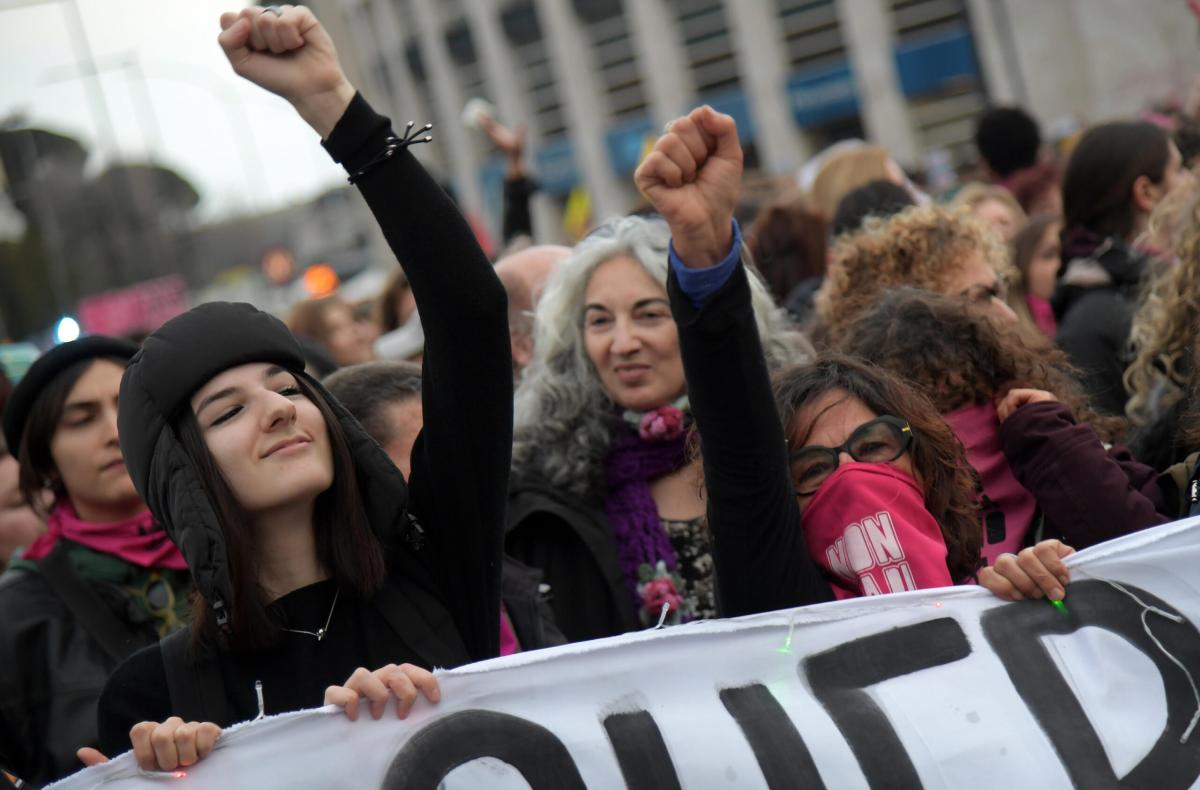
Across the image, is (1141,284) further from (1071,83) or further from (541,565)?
(1071,83)

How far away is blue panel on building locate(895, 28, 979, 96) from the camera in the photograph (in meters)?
25.8

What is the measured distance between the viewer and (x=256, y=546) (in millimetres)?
2479

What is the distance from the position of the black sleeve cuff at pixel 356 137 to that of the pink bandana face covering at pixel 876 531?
895 mm

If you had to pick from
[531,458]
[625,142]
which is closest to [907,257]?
[531,458]

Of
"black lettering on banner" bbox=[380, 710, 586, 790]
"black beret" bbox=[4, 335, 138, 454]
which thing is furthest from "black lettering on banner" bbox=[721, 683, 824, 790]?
"black beret" bbox=[4, 335, 138, 454]

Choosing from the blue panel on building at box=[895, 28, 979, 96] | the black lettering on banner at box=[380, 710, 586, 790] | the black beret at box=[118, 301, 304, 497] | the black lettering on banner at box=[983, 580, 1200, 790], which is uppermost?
the blue panel on building at box=[895, 28, 979, 96]

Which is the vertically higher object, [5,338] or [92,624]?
[5,338]

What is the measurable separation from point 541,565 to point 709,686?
1069 millimetres

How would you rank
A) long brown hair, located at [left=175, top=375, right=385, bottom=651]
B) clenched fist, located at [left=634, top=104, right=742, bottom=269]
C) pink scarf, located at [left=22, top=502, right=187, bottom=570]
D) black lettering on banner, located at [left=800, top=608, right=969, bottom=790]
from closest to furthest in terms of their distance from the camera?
clenched fist, located at [left=634, top=104, right=742, bottom=269] < black lettering on banner, located at [left=800, top=608, right=969, bottom=790] < long brown hair, located at [left=175, top=375, right=385, bottom=651] < pink scarf, located at [left=22, top=502, right=187, bottom=570]

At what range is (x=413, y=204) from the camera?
2312 millimetres

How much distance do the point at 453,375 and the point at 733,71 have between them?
28.6 m

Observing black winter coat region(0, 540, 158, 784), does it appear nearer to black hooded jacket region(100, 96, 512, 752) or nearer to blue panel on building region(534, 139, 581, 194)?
black hooded jacket region(100, 96, 512, 752)

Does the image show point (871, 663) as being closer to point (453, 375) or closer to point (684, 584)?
point (453, 375)

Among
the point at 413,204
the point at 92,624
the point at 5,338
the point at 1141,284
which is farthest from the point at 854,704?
the point at 5,338
